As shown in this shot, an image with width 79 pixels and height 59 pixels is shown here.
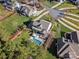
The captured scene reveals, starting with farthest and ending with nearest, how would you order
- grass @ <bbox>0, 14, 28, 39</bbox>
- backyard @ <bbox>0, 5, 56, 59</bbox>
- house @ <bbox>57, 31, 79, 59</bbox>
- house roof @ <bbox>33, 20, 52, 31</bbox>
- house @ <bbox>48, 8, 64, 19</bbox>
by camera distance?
house @ <bbox>48, 8, 64, 19</bbox> → grass @ <bbox>0, 14, 28, 39</bbox> → house roof @ <bbox>33, 20, 52, 31</bbox> → house @ <bbox>57, 31, 79, 59</bbox> → backyard @ <bbox>0, 5, 56, 59</bbox>

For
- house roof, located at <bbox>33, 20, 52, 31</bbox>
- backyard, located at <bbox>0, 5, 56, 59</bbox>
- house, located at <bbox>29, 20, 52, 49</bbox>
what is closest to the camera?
backyard, located at <bbox>0, 5, 56, 59</bbox>

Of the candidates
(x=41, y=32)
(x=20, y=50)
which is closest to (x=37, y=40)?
(x=41, y=32)

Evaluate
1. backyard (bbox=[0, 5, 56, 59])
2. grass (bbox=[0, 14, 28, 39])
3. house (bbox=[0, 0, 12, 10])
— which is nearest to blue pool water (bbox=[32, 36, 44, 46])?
backyard (bbox=[0, 5, 56, 59])

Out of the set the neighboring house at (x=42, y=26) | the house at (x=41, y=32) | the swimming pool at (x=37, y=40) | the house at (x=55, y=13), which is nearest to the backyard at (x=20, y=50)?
the swimming pool at (x=37, y=40)

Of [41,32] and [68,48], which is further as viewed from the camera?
[41,32]

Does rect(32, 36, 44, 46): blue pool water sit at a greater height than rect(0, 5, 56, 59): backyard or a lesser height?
lesser

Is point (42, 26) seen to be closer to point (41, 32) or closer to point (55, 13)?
point (41, 32)

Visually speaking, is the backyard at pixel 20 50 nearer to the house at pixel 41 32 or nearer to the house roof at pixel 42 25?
the house at pixel 41 32

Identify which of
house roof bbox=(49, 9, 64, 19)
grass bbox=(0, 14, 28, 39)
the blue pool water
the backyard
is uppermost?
the backyard

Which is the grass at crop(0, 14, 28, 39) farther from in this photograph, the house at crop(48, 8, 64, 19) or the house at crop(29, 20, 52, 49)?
the house at crop(48, 8, 64, 19)
